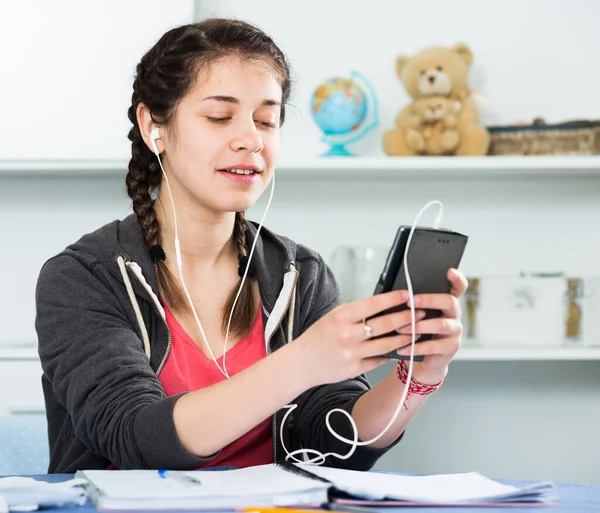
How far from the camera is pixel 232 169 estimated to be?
4.65 ft

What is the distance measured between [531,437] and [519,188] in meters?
0.71

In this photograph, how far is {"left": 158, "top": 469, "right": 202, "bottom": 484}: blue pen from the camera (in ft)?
3.36

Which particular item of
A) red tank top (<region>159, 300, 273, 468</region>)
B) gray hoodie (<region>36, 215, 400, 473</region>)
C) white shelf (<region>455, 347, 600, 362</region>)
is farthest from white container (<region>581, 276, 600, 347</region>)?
red tank top (<region>159, 300, 273, 468</region>)

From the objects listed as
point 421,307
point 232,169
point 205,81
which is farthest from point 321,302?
point 421,307

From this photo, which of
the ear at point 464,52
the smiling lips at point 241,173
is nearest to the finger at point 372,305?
the smiling lips at point 241,173

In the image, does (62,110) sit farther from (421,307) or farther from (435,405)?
(421,307)

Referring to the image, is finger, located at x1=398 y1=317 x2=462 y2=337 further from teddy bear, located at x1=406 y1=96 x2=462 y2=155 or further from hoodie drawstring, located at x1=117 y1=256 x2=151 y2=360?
teddy bear, located at x1=406 y1=96 x2=462 y2=155

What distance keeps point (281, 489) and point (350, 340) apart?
0.59 feet

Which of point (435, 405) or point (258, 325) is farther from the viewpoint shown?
point (435, 405)

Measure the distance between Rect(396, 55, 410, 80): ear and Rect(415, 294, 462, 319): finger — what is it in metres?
1.42

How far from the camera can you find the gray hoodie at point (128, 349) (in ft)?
3.87

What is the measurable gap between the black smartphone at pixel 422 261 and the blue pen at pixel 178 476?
27 centimetres

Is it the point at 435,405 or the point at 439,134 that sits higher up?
the point at 439,134

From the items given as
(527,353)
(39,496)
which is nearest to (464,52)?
(527,353)
